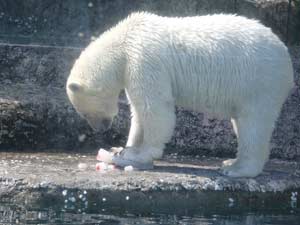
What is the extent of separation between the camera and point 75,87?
8617 millimetres

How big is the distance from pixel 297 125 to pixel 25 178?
11.6ft

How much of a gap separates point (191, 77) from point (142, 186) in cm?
115

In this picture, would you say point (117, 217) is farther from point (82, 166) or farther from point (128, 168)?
point (82, 166)

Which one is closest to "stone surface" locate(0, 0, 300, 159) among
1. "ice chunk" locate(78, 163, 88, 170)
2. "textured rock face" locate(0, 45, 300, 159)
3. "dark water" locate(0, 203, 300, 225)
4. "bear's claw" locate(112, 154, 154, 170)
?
"textured rock face" locate(0, 45, 300, 159)

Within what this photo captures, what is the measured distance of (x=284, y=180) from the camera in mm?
8688

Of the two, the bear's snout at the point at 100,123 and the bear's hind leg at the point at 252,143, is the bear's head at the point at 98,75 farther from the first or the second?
the bear's hind leg at the point at 252,143

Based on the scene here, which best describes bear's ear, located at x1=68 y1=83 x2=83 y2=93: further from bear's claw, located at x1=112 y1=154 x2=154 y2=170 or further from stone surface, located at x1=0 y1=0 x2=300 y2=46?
stone surface, located at x1=0 y1=0 x2=300 y2=46

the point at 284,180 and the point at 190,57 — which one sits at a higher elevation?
the point at 190,57

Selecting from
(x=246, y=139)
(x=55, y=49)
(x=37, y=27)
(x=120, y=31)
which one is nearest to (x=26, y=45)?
(x=55, y=49)

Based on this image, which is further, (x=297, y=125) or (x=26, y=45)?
(x=26, y=45)

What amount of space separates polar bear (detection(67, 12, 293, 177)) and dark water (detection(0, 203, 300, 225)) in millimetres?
587

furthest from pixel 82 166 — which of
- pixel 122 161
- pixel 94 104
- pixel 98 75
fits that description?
pixel 98 75

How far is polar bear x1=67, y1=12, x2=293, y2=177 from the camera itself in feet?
28.0

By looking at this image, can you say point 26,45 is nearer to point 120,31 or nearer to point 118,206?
point 120,31
